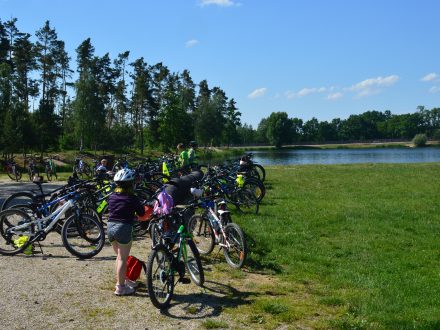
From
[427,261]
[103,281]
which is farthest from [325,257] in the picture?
[103,281]

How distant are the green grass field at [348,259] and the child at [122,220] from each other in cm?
146

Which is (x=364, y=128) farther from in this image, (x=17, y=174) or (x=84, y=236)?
(x=84, y=236)

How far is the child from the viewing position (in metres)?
5.32

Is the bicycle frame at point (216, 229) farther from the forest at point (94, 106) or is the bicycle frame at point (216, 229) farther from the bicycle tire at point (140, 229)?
the forest at point (94, 106)

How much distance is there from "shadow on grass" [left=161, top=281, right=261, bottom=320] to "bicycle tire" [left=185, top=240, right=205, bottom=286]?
154mm

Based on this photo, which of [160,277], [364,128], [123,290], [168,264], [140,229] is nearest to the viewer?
[160,277]

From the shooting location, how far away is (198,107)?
7438cm

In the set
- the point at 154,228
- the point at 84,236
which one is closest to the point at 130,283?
the point at 154,228


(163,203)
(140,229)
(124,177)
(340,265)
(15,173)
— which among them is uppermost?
(124,177)

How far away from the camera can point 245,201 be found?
11039 millimetres

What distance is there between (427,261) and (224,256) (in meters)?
3.30

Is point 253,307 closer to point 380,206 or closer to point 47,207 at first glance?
point 47,207

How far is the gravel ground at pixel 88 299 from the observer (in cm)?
470

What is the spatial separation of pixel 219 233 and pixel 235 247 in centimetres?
38
